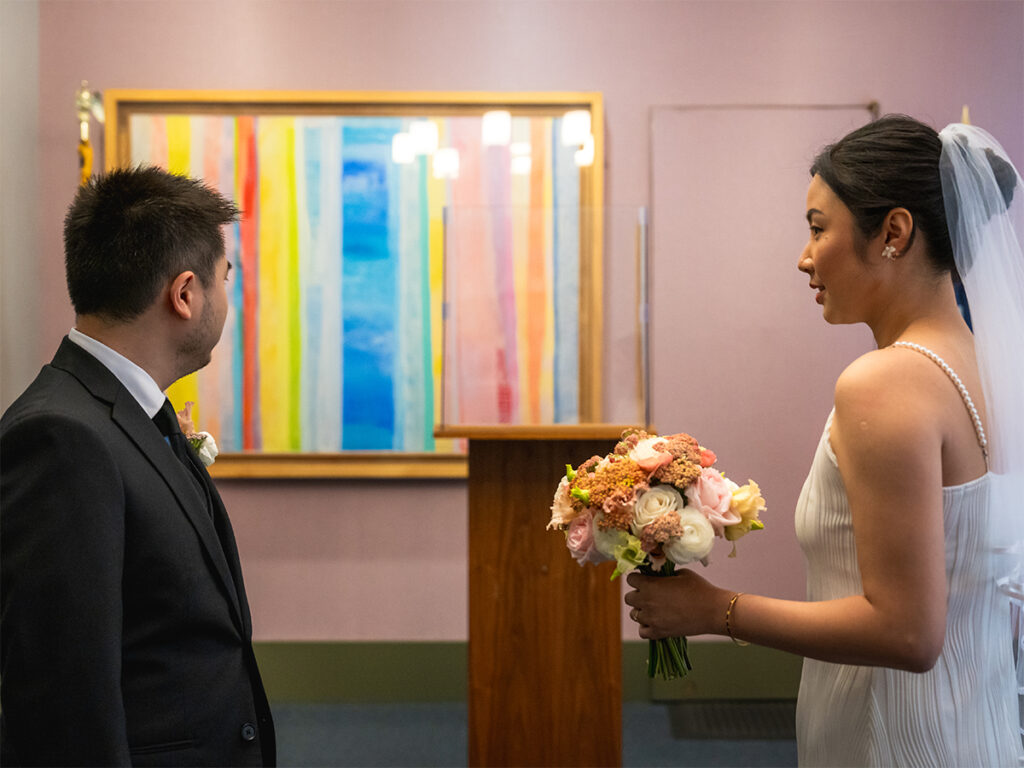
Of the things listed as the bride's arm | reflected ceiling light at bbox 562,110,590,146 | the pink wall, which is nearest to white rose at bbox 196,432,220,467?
the bride's arm

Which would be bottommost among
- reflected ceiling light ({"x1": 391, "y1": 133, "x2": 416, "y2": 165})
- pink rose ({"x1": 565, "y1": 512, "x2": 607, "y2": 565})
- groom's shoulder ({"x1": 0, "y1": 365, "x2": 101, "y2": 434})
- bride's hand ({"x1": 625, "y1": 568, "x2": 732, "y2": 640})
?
bride's hand ({"x1": 625, "y1": 568, "x2": 732, "y2": 640})

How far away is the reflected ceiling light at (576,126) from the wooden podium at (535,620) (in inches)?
60.9

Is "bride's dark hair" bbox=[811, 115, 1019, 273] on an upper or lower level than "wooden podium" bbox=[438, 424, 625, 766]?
upper

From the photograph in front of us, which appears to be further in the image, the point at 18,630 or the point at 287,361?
the point at 287,361

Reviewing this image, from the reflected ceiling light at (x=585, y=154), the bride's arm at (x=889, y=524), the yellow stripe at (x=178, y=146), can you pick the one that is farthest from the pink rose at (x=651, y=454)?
the yellow stripe at (x=178, y=146)

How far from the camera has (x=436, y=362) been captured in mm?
3646

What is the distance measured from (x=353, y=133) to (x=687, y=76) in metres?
1.46

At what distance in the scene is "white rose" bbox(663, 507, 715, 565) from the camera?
4.97 ft

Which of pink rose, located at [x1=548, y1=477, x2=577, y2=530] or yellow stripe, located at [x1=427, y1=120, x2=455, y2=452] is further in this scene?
yellow stripe, located at [x1=427, y1=120, x2=455, y2=452]

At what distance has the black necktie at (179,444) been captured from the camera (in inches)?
64.2

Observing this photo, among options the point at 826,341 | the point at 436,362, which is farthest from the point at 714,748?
the point at 436,362

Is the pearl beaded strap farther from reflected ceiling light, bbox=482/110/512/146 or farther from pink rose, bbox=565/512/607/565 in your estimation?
reflected ceiling light, bbox=482/110/512/146

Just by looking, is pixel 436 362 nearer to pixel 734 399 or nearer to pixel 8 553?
pixel 734 399

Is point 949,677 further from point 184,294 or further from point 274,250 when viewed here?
point 274,250
